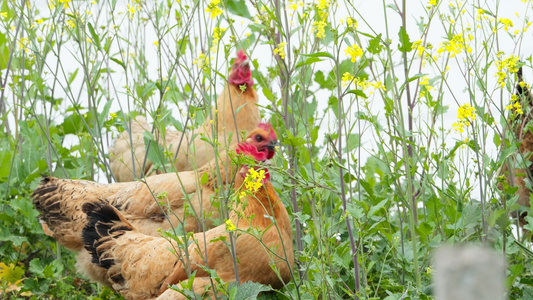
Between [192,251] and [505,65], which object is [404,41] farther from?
[192,251]

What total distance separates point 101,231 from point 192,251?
1.93 ft

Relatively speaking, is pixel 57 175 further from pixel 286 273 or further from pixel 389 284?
pixel 389 284

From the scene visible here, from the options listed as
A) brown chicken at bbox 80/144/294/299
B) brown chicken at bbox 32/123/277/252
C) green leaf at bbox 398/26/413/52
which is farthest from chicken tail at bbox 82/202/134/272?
green leaf at bbox 398/26/413/52

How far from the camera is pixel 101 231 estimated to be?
3312mm

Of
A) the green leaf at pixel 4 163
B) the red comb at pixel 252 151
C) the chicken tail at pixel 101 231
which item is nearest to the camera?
the red comb at pixel 252 151

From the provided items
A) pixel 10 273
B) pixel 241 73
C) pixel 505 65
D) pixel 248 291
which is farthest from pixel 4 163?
pixel 505 65

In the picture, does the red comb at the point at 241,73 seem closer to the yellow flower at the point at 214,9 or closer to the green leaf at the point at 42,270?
the green leaf at the point at 42,270

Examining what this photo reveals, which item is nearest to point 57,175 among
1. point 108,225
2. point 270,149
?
point 108,225

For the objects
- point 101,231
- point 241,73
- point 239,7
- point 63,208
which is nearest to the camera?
point 239,7

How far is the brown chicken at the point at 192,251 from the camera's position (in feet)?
9.53

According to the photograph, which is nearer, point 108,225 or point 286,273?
point 286,273

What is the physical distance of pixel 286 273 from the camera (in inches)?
117

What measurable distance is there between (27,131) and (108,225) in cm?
120

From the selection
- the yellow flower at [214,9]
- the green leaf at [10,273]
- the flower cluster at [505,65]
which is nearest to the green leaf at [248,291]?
the yellow flower at [214,9]
